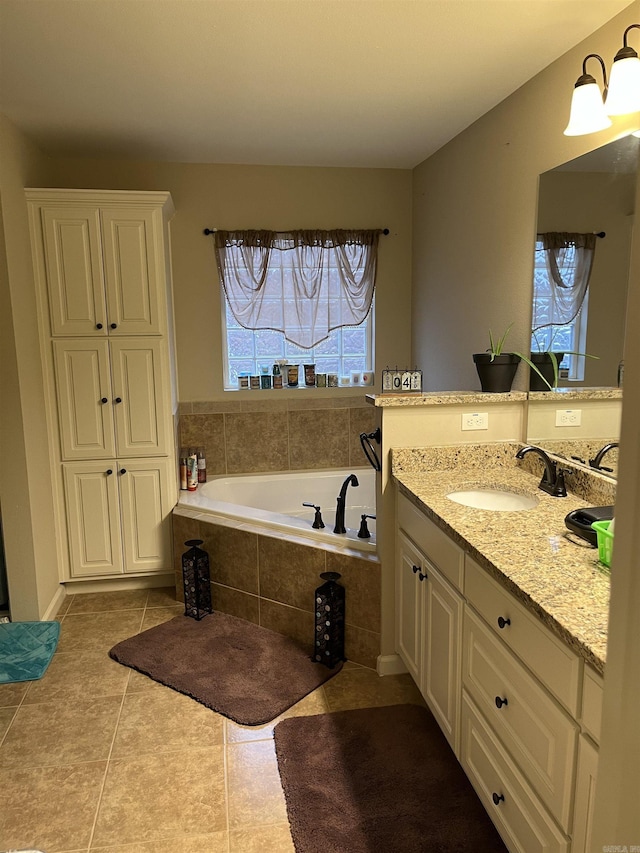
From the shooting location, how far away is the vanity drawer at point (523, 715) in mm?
1262

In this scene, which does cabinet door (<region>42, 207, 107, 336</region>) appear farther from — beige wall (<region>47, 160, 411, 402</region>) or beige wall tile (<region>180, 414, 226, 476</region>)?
beige wall tile (<region>180, 414, 226, 476</region>)

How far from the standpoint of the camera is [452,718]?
1.91m

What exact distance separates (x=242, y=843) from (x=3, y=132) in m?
3.09

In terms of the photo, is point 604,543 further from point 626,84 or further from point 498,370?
point 626,84

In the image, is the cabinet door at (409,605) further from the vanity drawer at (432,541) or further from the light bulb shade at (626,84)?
the light bulb shade at (626,84)

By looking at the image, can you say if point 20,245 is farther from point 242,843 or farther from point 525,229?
point 242,843

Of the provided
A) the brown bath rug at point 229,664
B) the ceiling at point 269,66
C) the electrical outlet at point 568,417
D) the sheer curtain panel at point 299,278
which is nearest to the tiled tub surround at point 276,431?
the sheer curtain panel at point 299,278

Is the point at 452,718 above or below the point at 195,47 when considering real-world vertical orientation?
below

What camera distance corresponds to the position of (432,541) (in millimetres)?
2086

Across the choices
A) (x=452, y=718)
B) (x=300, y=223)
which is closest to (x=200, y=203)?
(x=300, y=223)

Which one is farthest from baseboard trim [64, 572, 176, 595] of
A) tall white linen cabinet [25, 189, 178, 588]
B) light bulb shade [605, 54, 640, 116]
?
light bulb shade [605, 54, 640, 116]

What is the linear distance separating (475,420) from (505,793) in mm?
1432

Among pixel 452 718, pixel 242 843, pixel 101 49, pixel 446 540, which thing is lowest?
pixel 242 843

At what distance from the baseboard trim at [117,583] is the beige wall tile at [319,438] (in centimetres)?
111
